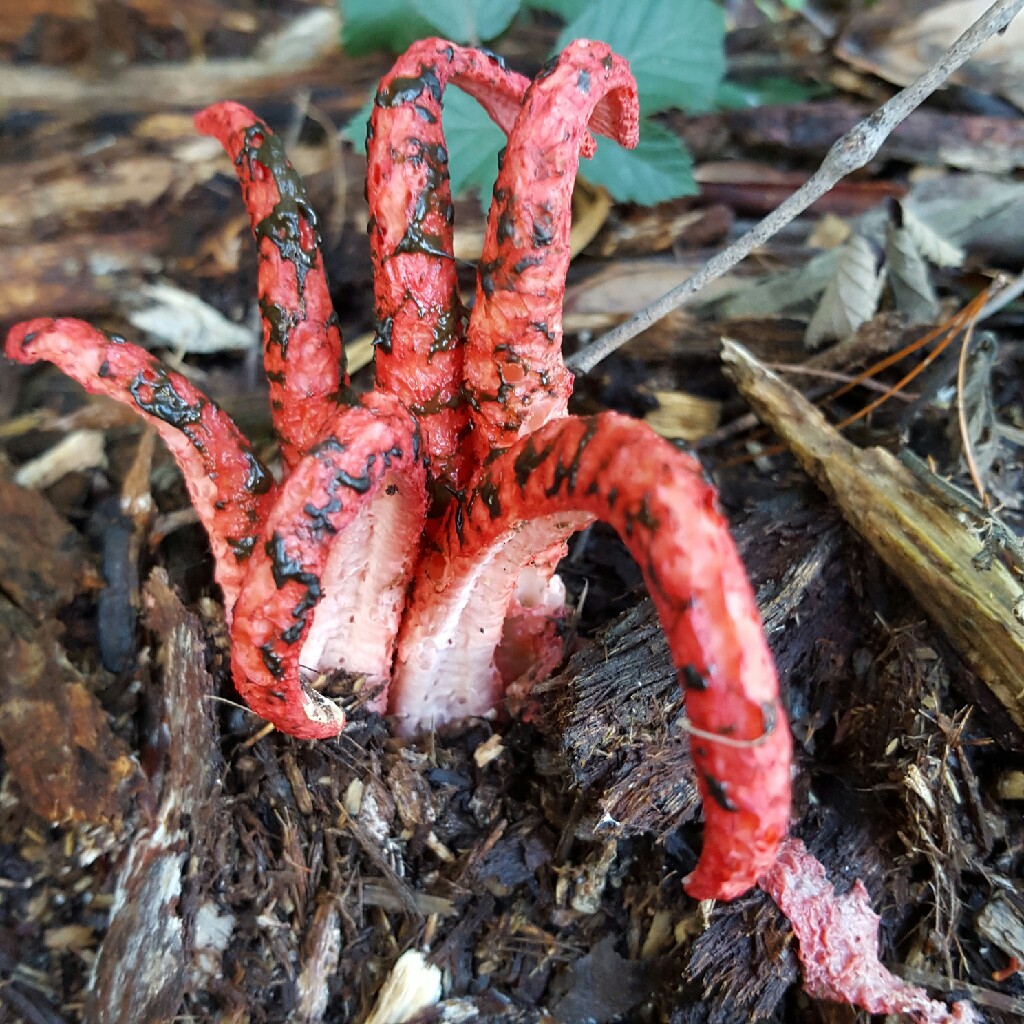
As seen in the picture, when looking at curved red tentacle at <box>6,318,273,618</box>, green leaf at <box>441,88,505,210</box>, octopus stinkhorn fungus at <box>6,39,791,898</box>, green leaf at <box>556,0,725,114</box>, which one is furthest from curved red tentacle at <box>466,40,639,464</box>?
green leaf at <box>556,0,725,114</box>

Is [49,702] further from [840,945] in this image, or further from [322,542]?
[840,945]

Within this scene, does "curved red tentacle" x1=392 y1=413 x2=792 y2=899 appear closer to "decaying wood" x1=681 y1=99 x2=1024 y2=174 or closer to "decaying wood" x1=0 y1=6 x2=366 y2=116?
"decaying wood" x1=681 y1=99 x2=1024 y2=174

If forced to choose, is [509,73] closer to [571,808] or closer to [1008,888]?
[571,808]

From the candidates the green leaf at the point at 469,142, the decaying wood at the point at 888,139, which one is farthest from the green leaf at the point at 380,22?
the decaying wood at the point at 888,139

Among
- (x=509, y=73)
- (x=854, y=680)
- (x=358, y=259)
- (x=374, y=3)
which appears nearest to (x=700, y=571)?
(x=509, y=73)

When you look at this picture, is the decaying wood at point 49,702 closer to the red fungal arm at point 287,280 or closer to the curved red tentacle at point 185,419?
the curved red tentacle at point 185,419
